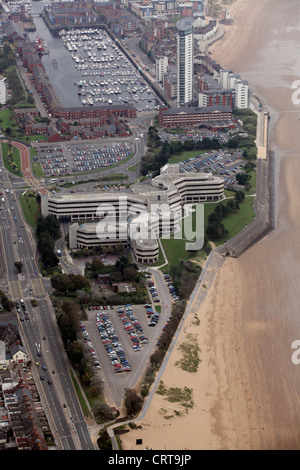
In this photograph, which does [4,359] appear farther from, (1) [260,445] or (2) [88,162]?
(2) [88,162]

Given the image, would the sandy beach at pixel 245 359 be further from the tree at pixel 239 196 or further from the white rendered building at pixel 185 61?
the white rendered building at pixel 185 61

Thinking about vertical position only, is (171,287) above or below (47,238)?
below

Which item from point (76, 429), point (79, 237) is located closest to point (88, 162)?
point (79, 237)

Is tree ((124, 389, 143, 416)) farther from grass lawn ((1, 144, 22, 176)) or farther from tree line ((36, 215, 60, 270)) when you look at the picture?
grass lawn ((1, 144, 22, 176))

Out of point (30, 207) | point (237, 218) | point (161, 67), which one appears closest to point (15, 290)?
point (30, 207)

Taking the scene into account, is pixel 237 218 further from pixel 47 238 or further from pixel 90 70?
pixel 90 70

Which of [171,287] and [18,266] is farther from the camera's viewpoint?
[18,266]

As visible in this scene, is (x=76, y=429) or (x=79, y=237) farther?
(x=79, y=237)
